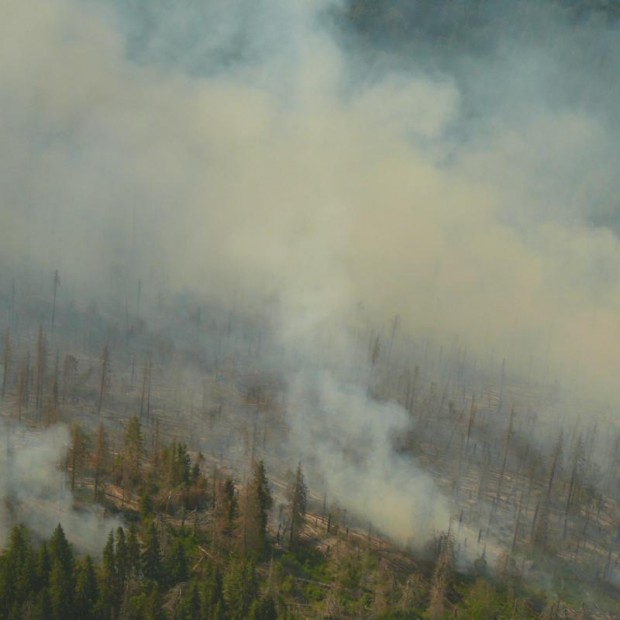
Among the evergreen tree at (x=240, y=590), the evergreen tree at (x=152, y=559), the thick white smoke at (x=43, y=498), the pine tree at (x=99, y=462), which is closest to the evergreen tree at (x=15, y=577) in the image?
the thick white smoke at (x=43, y=498)

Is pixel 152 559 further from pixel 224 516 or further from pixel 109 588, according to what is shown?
pixel 224 516

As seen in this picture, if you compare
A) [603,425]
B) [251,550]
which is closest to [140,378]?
[251,550]

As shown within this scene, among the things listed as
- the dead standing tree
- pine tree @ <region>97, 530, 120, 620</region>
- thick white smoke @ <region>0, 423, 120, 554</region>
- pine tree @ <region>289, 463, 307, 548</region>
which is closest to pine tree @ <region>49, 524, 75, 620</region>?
pine tree @ <region>97, 530, 120, 620</region>

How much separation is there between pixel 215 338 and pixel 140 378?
21.1m

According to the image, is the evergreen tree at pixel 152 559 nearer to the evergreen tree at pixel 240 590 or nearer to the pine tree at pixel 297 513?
the evergreen tree at pixel 240 590

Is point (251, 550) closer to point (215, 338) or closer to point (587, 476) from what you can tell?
point (587, 476)

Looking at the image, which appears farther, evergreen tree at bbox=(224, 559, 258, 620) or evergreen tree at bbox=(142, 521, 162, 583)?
evergreen tree at bbox=(142, 521, 162, 583)

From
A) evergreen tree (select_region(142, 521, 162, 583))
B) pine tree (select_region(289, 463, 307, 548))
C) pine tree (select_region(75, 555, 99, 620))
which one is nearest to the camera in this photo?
pine tree (select_region(75, 555, 99, 620))

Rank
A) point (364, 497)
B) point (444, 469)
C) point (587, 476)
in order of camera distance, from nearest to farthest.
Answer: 1. point (364, 497)
2. point (444, 469)
3. point (587, 476)

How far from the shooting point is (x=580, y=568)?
5450cm

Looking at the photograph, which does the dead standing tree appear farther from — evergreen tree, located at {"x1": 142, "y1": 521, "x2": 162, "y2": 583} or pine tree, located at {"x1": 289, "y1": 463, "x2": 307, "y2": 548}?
evergreen tree, located at {"x1": 142, "y1": 521, "x2": 162, "y2": 583}

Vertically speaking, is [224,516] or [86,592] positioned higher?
[224,516]

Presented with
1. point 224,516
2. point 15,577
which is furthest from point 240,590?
point 15,577

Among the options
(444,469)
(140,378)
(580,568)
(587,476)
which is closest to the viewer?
(580,568)
